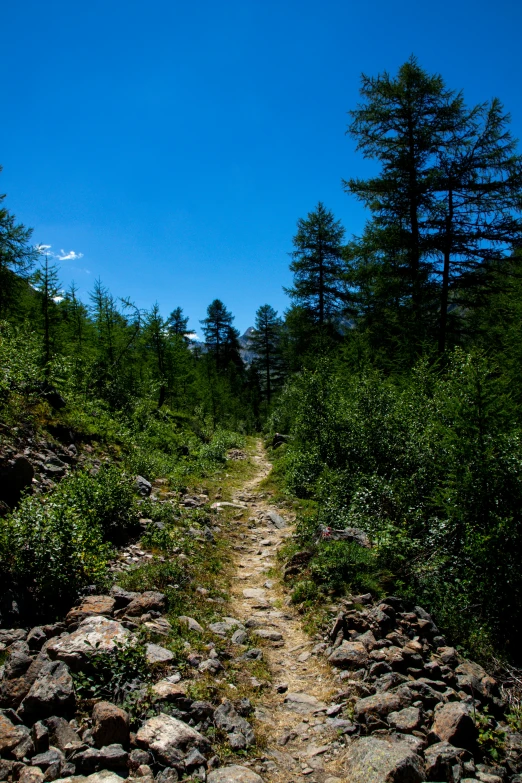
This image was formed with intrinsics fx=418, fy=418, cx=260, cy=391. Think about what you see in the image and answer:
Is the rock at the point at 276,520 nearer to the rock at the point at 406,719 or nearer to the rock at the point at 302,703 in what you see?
the rock at the point at 302,703

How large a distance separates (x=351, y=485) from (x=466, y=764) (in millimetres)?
5786

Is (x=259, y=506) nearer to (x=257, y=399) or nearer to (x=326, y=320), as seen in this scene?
(x=326, y=320)

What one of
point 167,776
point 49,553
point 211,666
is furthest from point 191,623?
point 167,776

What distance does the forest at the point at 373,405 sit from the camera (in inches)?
210

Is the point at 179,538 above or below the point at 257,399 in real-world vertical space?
below

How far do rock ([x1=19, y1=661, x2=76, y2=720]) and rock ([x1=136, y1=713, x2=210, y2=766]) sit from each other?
656 mm

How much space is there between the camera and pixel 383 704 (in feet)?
13.1

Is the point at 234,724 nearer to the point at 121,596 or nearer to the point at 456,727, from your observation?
the point at 456,727

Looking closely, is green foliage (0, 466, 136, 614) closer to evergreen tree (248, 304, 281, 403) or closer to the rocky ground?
the rocky ground

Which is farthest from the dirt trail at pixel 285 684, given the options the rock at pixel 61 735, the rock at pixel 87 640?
the rock at pixel 87 640

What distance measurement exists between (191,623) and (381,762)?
2825 millimetres

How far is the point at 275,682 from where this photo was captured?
15.8ft

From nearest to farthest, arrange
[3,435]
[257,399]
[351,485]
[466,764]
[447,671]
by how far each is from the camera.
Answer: [466,764]
[447,671]
[3,435]
[351,485]
[257,399]

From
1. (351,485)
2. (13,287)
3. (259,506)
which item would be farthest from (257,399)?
(351,485)
